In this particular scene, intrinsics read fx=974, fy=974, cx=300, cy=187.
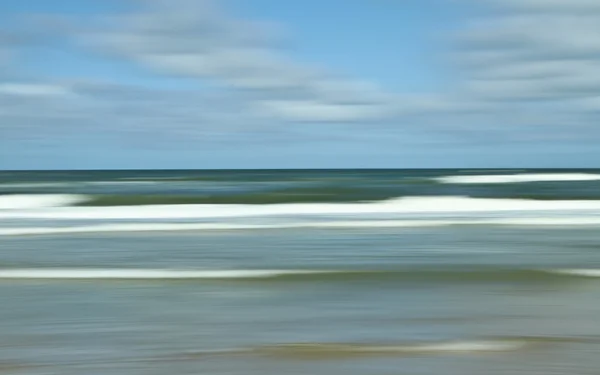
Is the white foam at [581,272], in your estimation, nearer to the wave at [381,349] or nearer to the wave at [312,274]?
the wave at [312,274]

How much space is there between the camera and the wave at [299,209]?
23.8 meters

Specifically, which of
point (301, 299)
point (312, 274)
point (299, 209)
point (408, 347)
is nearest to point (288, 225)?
point (299, 209)

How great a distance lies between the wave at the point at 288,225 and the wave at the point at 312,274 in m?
6.76

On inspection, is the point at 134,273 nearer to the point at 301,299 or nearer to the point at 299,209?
the point at 301,299

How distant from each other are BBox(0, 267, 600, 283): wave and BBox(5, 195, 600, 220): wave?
11303 millimetres

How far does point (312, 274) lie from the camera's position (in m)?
11.2

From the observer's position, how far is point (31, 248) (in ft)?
48.6

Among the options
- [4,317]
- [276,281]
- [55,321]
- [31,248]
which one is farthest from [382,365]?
[31,248]

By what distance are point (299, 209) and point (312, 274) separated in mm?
14460

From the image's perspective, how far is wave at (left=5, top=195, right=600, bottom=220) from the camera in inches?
936

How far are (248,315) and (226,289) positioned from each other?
63.9 inches

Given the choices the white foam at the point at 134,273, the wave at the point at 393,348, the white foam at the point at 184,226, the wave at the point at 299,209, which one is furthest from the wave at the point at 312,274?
the wave at the point at 299,209

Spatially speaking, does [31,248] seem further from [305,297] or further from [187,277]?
[305,297]

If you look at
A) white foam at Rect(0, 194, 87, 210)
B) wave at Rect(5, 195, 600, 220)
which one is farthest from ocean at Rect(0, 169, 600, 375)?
white foam at Rect(0, 194, 87, 210)
